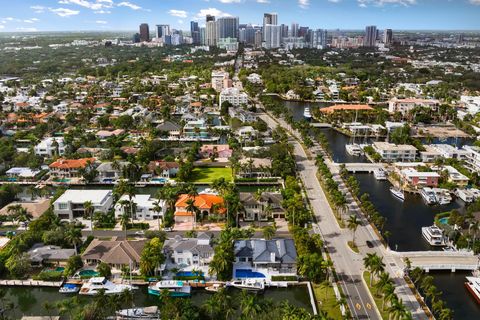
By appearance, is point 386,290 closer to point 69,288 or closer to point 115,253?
point 115,253

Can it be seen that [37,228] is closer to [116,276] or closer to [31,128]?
[116,276]

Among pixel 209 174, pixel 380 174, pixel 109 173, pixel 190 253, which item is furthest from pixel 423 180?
pixel 109 173

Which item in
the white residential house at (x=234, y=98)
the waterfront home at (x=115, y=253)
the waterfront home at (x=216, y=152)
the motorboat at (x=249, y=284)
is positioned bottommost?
the motorboat at (x=249, y=284)

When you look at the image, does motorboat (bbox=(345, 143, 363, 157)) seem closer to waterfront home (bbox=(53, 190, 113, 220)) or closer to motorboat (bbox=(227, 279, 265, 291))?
motorboat (bbox=(227, 279, 265, 291))

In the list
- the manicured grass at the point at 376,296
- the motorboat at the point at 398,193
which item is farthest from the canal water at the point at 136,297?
the motorboat at the point at 398,193

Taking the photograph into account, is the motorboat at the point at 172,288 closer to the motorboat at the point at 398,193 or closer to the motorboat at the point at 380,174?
the motorboat at the point at 398,193
